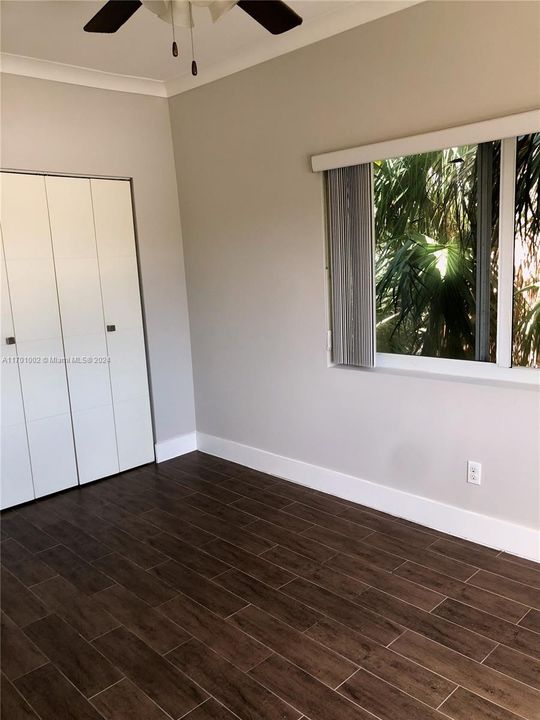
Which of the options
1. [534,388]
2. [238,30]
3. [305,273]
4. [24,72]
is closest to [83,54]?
[24,72]

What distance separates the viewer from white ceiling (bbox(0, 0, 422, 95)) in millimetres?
2662

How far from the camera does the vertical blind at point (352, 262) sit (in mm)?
2971

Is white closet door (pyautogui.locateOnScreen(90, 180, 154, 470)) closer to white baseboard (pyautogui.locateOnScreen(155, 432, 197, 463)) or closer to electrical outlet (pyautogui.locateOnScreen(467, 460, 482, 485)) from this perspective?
white baseboard (pyautogui.locateOnScreen(155, 432, 197, 463))

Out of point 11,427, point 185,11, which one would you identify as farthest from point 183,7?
point 11,427

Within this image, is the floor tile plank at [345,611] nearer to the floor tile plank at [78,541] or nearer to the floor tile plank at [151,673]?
the floor tile plank at [151,673]

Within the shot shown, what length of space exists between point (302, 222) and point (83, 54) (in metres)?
1.57

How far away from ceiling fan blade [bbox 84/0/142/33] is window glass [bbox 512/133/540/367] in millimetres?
1682

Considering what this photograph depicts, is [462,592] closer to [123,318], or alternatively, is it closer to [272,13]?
[272,13]

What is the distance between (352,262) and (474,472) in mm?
1270

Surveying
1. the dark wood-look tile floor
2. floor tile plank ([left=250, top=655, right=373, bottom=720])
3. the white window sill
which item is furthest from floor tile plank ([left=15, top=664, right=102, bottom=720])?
the white window sill

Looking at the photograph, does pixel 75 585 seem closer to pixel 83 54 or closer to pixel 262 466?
pixel 262 466

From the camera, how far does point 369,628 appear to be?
2.21 metres

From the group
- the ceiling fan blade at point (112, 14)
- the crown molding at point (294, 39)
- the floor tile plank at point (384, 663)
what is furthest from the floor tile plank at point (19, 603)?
the crown molding at point (294, 39)

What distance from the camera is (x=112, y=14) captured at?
204 cm
